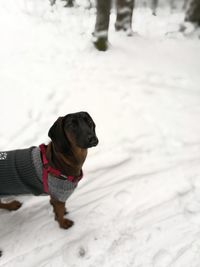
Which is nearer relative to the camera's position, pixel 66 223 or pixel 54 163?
pixel 54 163

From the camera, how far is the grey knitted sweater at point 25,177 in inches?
120

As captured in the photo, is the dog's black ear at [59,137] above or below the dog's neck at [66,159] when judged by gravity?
above

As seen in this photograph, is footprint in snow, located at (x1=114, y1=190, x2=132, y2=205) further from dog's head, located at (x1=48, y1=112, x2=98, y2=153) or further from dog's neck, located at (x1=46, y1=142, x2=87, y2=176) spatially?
dog's head, located at (x1=48, y1=112, x2=98, y2=153)

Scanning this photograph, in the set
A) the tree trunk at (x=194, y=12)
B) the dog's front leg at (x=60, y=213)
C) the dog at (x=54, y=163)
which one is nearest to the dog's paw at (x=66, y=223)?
the dog's front leg at (x=60, y=213)

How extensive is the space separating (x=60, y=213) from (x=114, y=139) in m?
1.49

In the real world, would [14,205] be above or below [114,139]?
below

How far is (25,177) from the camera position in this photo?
3111 millimetres

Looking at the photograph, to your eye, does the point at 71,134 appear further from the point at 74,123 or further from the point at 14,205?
the point at 14,205

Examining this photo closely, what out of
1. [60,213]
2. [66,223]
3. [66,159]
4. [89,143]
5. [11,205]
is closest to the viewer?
[89,143]

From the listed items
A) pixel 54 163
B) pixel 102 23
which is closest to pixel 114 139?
pixel 54 163

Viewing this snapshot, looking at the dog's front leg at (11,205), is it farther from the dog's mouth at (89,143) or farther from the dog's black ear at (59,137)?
the dog's mouth at (89,143)

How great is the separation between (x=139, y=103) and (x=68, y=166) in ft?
7.69

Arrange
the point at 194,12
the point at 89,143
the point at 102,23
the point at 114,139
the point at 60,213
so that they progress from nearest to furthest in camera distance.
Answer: the point at 89,143
the point at 60,213
the point at 114,139
the point at 102,23
the point at 194,12

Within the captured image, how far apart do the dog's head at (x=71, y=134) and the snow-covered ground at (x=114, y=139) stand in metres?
1.02
